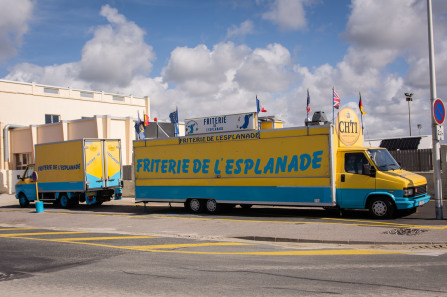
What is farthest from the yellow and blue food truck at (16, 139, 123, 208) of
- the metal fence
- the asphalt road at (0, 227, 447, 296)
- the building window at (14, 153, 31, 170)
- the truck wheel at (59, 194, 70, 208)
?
the building window at (14, 153, 31, 170)

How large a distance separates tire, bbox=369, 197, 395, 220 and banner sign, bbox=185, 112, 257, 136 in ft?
16.2

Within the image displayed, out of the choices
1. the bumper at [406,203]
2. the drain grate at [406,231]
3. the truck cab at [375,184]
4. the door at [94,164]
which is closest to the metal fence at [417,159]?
the truck cab at [375,184]

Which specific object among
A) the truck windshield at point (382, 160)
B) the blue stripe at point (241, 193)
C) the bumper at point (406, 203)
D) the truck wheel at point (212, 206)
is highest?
the truck windshield at point (382, 160)

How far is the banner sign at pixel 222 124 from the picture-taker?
50.9 feet

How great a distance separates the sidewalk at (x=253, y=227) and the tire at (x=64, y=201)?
3.43 m

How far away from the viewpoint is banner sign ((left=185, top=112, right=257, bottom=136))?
1552 centimetres

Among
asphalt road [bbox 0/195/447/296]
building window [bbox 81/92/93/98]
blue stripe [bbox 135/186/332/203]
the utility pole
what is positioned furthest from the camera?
building window [bbox 81/92/93/98]

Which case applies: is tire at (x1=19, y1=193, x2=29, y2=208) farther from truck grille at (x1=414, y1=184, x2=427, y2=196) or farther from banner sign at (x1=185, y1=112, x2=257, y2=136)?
truck grille at (x1=414, y1=184, x2=427, y2=196)

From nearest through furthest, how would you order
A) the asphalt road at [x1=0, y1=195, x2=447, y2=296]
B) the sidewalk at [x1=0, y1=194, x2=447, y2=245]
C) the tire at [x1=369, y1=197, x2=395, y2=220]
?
the asphalt road at [x1=0, y1=195, x2=447, y2=296] → the sidewalk at [x1=0, y1=194, x2=447, y2=245] → the tire at [x1=369, y1=197, x2=395, y2=220]

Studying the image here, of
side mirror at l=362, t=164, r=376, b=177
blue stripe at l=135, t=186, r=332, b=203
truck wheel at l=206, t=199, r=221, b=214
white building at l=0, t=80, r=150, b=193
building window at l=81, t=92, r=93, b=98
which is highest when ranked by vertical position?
building window at l=81, t=92, r=93, b=98

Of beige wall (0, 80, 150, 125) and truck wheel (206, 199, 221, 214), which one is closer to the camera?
truck wheel (206, 199, 221, 214)

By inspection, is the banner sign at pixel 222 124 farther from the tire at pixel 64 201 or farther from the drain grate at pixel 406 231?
the tire at pixel 64 201

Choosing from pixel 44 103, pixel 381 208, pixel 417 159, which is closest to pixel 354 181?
pixel 381 208

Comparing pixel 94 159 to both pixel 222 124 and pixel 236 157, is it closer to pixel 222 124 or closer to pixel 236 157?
pixel 222 124
